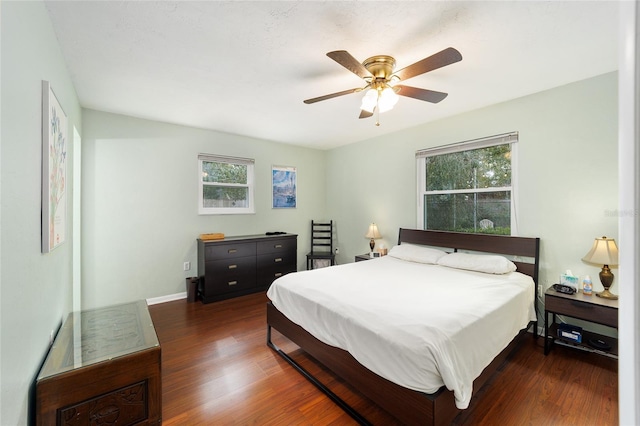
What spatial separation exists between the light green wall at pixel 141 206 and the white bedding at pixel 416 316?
2063mm

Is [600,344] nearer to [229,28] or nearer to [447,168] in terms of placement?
[447,168]

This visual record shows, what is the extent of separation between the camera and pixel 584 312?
2.34 metres

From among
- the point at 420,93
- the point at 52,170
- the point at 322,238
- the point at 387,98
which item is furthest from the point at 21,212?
the point at 322,238

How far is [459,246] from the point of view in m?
3.48

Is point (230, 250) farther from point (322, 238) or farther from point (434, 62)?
point (434, 62)

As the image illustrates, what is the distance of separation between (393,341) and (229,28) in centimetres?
227

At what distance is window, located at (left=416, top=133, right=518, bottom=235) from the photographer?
3.20 metres

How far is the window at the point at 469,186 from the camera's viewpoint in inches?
126

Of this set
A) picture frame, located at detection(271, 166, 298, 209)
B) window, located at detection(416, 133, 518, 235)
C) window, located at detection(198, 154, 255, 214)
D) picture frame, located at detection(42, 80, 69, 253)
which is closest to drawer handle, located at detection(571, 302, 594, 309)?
window, located at detection(416, 133, 518, 235)

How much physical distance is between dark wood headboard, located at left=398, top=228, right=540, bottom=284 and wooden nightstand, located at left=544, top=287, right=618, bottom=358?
33cm

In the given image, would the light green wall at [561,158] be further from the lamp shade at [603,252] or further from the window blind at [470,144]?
the lamp shade at [603,252]

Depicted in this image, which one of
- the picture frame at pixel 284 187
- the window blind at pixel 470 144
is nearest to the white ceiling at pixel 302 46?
the window blind at pixel 470 144

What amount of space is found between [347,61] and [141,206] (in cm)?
323

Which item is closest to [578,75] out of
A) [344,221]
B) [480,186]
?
[480,186]
